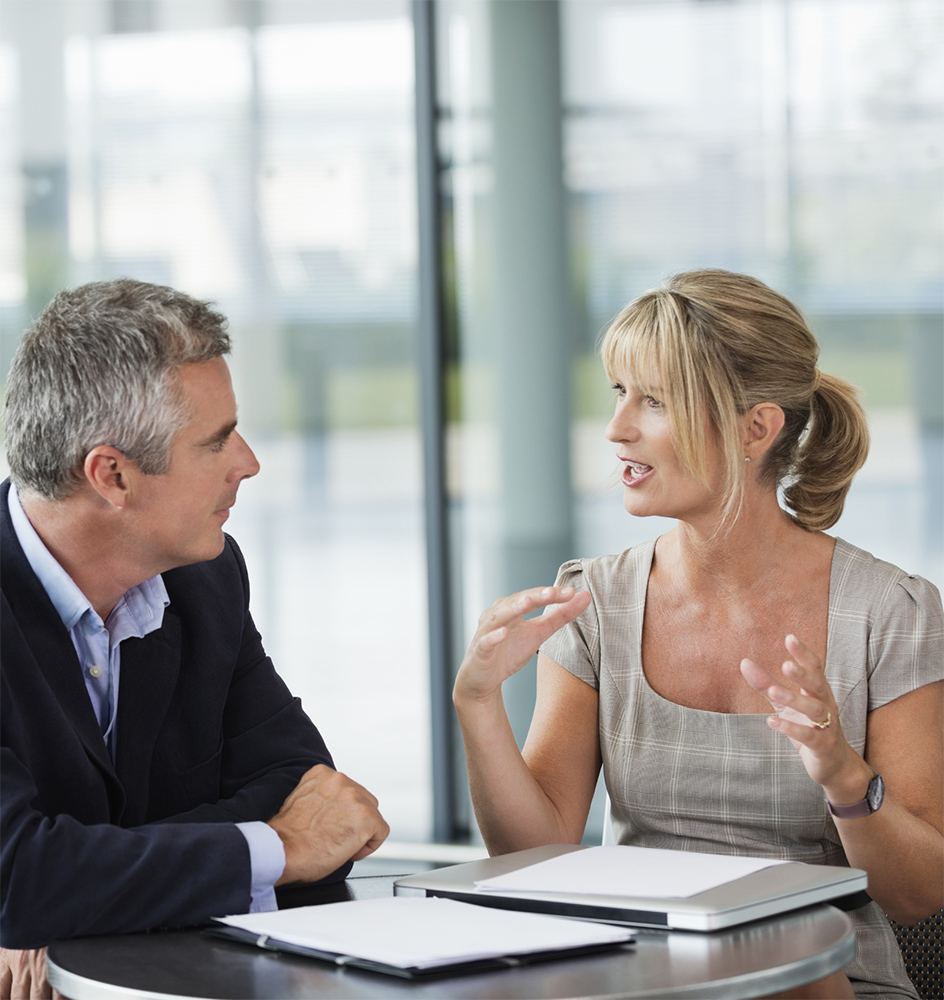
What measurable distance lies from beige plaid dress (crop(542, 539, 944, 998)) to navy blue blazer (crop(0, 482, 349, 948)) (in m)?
0.47

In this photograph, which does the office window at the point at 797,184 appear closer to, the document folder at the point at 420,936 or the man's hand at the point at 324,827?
the man's hand at the point at 324,827

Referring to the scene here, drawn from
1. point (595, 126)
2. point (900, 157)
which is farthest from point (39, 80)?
point (900, 157)

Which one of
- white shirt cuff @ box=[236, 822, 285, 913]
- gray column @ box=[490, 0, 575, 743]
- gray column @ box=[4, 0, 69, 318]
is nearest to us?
white shirt cuff @ box=[236, 822, 285, 913]

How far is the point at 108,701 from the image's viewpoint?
5.25ft

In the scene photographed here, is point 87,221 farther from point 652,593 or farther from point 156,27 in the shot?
point 652,593

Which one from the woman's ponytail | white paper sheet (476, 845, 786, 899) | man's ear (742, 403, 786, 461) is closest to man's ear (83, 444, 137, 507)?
white paper sheet (476, 845, 786, 899)

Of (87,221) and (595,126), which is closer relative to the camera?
(595,126)

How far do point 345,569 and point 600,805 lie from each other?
112 cm

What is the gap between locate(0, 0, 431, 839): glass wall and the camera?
13.6ft

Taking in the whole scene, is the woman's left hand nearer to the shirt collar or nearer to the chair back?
the chair back

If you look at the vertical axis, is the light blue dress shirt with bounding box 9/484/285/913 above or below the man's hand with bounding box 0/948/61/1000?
above

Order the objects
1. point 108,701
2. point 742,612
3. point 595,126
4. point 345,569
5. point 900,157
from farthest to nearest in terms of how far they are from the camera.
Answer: point 345,569, point 595,126, point 900,157, point 742,612, point 108,701

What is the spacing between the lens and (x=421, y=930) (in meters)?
1.18

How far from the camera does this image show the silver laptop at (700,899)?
1.18 metres
